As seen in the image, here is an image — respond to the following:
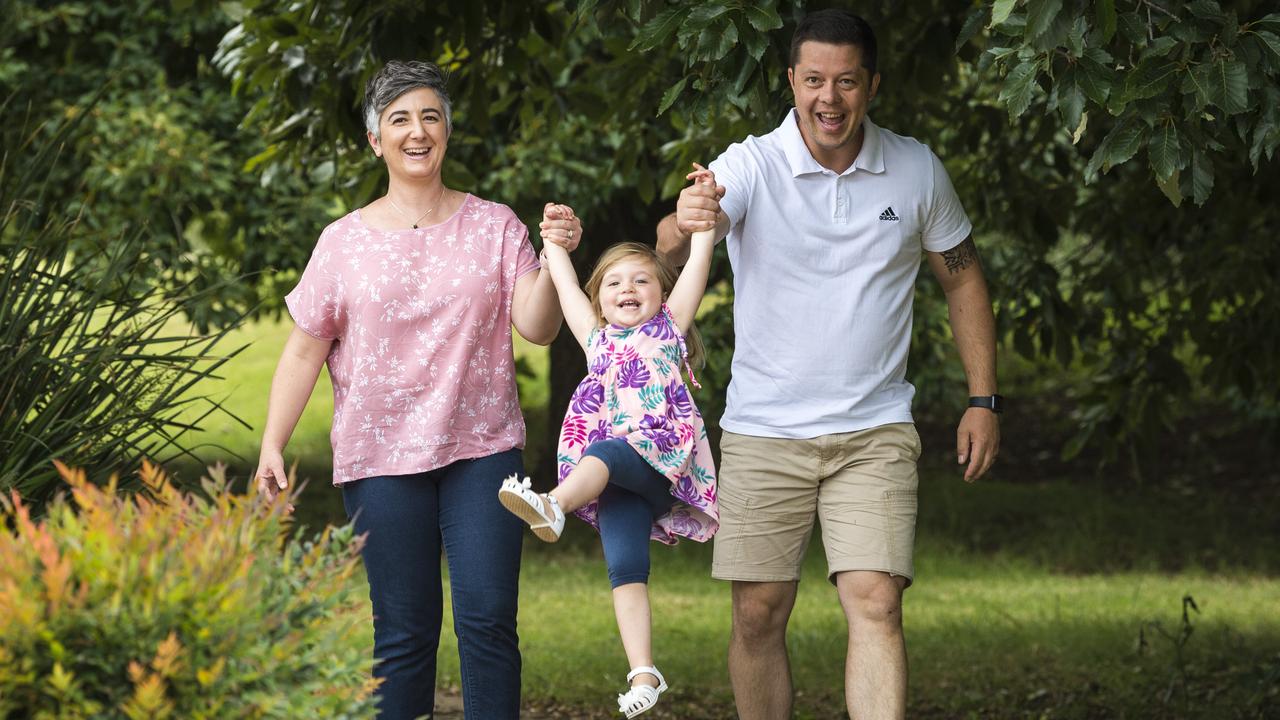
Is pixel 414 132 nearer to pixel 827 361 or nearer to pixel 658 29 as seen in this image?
pixel 658 29

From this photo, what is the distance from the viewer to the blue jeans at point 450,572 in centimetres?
426

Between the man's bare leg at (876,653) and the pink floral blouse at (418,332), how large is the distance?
1067mm

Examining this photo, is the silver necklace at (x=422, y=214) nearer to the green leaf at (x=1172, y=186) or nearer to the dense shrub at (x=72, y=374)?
the dense shrub at (x=72, y=374)

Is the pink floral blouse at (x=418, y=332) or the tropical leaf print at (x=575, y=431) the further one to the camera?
the pink floral blouse at (x=418, y=332)

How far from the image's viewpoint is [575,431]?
4.00m

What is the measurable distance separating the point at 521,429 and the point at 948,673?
4114mm

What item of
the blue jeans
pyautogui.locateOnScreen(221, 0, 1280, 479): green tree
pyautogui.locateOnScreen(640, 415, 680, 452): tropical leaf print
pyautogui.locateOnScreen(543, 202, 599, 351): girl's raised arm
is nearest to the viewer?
pyautogui.locateOnScreen(221, 0, 1280, 479): green tree

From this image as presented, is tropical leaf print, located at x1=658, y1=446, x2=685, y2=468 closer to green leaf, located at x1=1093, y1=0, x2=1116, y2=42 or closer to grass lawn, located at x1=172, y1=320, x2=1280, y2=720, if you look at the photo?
grass lawn, located at x1=172, y1=320, x2=1280, y2=720

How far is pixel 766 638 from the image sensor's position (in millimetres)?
4629

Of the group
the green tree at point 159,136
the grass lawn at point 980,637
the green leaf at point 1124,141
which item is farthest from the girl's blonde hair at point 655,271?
the green tree at point 159,136

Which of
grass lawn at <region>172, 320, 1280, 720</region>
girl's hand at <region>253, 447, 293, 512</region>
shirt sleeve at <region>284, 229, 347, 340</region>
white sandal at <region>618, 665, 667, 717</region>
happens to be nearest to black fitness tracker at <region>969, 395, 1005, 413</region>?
white sandal at <region>618, 665, 667, 717</region>

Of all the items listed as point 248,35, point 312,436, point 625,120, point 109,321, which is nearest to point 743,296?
point 109,321

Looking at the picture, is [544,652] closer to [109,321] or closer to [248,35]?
[248,35]

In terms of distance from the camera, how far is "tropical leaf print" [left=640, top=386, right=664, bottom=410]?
395cm
